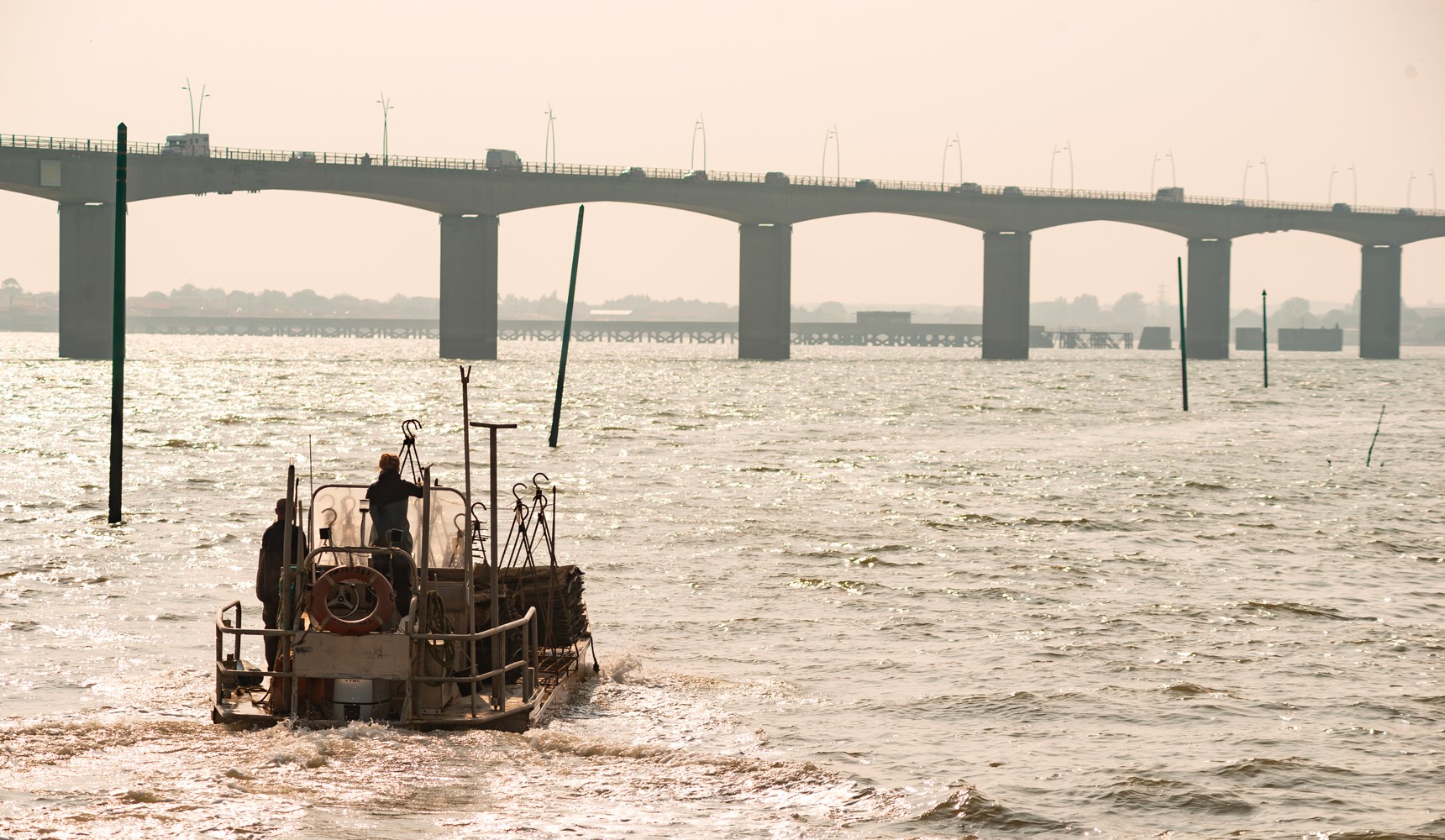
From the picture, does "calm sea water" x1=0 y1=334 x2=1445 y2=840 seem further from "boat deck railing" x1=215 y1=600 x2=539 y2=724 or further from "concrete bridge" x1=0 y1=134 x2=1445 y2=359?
"concrete bridge" x1=0 y1=134 x2=1445 y2=359

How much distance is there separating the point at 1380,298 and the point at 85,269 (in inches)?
5044

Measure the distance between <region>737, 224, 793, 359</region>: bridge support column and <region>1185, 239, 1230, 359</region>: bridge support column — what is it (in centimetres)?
4540

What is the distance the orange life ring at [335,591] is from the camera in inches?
496

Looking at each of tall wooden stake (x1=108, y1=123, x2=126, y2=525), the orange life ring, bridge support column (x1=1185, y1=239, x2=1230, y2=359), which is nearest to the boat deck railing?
the orange life ring

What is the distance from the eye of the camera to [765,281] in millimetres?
134875

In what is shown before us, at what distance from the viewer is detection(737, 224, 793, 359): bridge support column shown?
441 feet

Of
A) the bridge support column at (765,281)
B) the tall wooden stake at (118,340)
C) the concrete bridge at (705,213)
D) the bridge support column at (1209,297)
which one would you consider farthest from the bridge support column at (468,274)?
the tall wooden stake at (118,340)

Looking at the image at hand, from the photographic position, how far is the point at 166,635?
17.8m

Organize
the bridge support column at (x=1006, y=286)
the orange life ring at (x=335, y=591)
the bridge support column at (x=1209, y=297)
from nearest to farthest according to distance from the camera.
Result: the orange life ring at (x=335, y=591)
the bridge support column at (x=1006, y=286)
the bridge support column at (x=1209, y=297)

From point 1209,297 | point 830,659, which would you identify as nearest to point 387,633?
point 830,659

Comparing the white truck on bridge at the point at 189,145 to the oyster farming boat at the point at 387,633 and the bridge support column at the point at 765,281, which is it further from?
the oyster farming boat at the point at 387,633

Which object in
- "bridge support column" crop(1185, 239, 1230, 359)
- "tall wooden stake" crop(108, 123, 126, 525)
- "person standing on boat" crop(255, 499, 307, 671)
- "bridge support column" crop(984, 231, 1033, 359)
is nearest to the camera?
"person standing on boat" crop(255, 499, 307, 671)

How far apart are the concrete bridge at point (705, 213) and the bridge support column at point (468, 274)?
0.36 ft

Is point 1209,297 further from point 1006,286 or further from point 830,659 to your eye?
point 830,659
